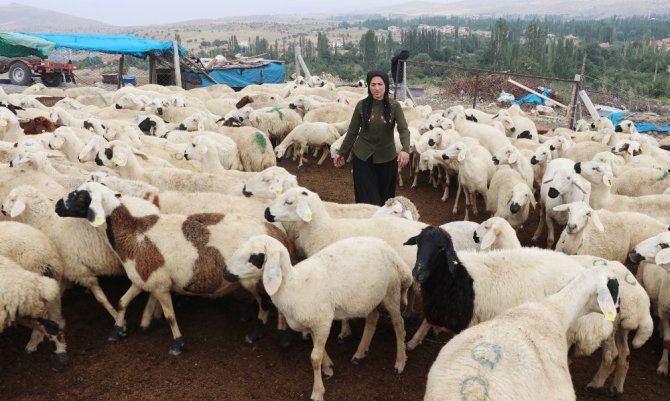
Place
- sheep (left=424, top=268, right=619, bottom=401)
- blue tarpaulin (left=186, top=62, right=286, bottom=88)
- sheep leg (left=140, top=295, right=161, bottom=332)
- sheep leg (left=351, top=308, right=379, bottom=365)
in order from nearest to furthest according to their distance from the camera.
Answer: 1. sheep (left=424, top=268, right=619, bottom=401)
2. sheep leg (left=351, top=308, right=379, bottom=365)
3. sheep leg (left=140, top=295, right=161, bottom=332)
4. blue tarpaulin (left=186, top=62, right=286, bottom=88)

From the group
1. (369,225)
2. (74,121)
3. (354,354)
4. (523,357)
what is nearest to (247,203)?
(369,225)

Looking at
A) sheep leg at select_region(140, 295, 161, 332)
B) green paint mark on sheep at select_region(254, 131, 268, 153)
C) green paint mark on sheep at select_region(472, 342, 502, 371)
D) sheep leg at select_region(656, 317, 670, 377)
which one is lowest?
sheep leg at select_region(656, 317, 670, 377)

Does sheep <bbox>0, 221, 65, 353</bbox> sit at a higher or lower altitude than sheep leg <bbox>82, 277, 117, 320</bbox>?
higher

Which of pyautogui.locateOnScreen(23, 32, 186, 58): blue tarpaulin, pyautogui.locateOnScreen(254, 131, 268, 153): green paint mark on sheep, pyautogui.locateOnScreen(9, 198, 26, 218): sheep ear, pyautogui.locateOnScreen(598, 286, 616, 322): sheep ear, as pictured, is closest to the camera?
pyautogui.locateOnScreen(598, 286, 616, 322): sheep ear

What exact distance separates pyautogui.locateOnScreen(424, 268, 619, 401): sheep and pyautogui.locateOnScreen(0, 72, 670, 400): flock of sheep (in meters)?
0.01

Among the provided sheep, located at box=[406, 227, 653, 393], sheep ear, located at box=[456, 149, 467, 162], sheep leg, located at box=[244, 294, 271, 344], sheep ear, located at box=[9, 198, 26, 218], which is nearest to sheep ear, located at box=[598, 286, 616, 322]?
sheep, located at box=[406, 227, 653, 393]

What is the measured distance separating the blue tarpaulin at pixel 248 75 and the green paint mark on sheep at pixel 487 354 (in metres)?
20.2

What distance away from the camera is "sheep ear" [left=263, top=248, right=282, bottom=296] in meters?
4.40

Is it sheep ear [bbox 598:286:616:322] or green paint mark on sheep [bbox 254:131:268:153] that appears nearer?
sheep ear [bbox 598:286:616:322]

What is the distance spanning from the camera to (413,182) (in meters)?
10.9

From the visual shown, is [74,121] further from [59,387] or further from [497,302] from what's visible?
[497,302]

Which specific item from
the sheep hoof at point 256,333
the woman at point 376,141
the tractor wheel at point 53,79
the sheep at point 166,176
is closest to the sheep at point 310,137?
the sheep at point 166,176

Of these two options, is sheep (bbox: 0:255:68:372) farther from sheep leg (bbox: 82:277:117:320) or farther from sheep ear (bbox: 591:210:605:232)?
sheep ear (bbox: 591:210:605:232)

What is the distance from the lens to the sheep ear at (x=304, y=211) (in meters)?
5.51
